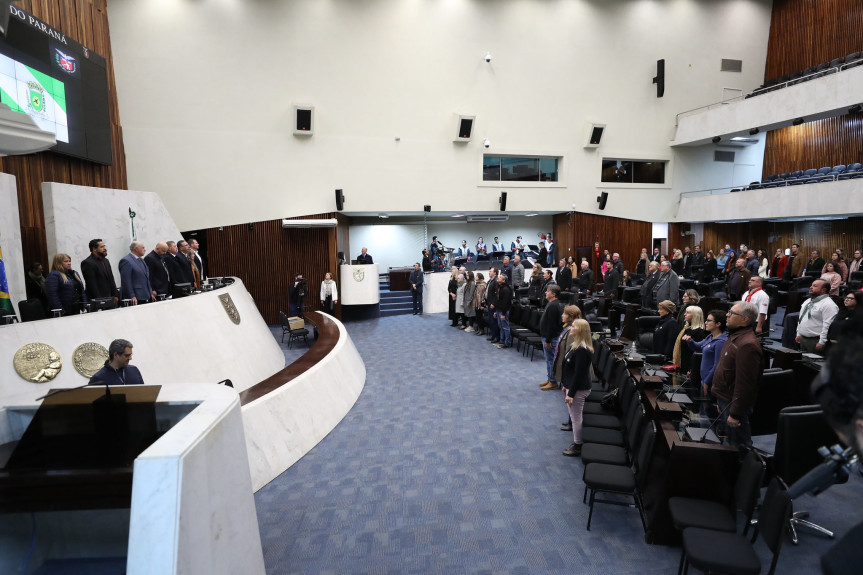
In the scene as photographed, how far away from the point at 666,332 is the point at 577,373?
7.43 feet

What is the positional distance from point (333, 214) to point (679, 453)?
481 inches

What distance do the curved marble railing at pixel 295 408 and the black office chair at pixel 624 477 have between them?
9.76 feet

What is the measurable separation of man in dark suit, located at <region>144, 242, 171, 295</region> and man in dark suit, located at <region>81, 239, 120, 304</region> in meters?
0.86

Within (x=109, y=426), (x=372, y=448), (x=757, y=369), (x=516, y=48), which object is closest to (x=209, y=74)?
(x=516, y=48)

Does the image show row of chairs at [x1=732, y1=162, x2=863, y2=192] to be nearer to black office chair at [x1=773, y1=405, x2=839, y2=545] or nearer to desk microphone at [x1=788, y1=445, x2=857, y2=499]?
black office chair at [x1=773, y1=405, x2=839, y2=545]

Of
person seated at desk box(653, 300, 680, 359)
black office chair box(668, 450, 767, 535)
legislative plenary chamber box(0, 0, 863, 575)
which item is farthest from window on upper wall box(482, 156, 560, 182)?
black office chair box(668, 450, 767, 535)

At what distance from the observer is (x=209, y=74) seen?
42.5ft

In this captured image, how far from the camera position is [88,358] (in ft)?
15.5

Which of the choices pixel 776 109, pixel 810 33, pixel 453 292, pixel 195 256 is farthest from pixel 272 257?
pixel 810 33

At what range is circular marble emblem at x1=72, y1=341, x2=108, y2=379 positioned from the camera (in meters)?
4.65

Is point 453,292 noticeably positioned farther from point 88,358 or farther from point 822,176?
point 822,176

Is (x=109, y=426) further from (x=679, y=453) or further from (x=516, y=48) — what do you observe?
(x=516, y=48)

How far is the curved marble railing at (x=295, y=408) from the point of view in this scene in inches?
184

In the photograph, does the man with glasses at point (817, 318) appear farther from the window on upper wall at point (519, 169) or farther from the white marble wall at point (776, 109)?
the window on upper wall at point (519, 169)
